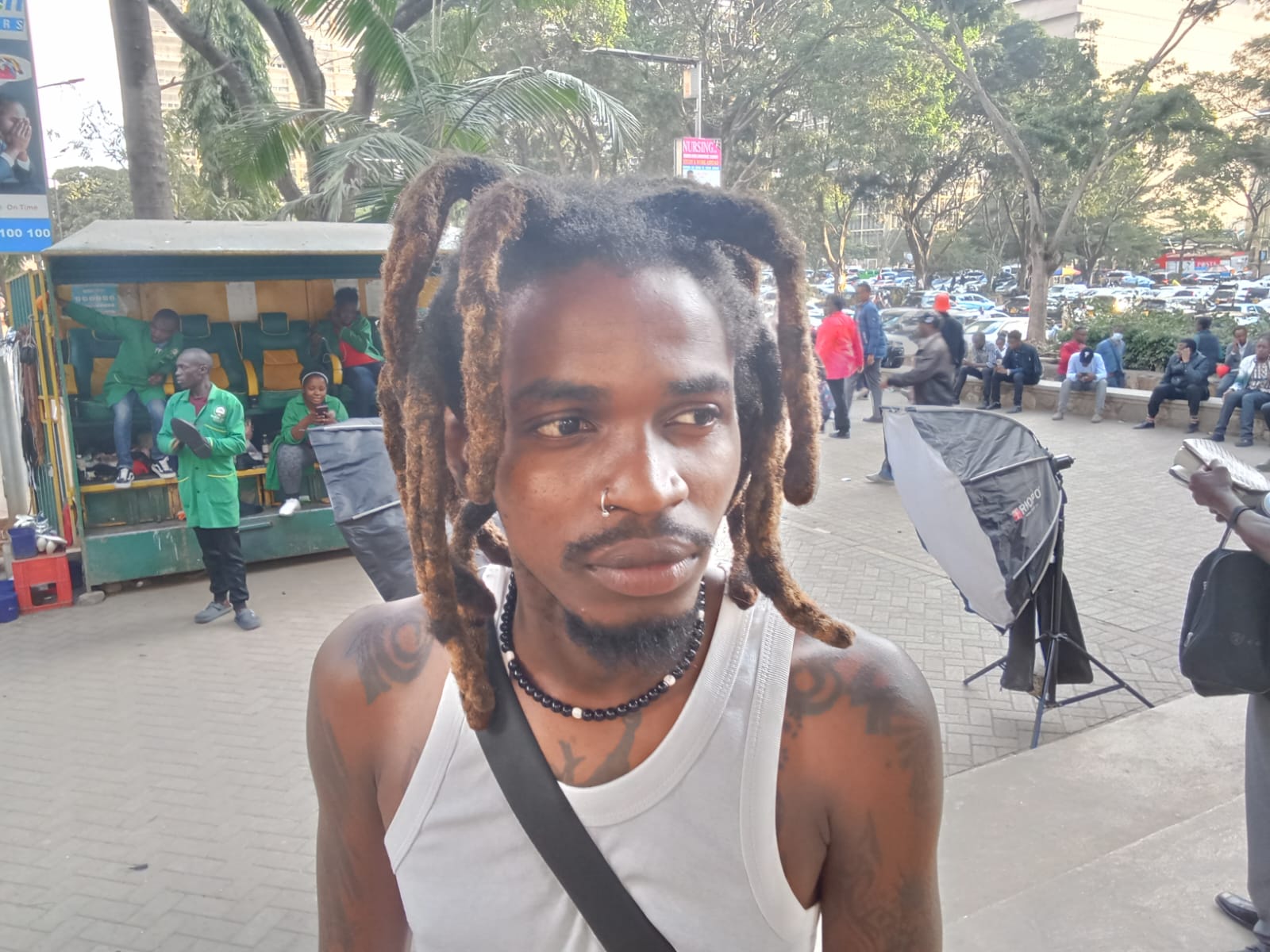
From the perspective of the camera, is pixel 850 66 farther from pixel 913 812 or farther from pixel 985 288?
pixel 985 288

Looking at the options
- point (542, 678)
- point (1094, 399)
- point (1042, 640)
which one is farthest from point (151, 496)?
point (1094, 399)

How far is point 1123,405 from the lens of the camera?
589 inches

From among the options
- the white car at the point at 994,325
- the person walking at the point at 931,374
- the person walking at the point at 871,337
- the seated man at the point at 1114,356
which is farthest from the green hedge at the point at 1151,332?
the person walking at the point at 931,374

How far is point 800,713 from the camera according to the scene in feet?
4.43

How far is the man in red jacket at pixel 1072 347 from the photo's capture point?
50.0ft

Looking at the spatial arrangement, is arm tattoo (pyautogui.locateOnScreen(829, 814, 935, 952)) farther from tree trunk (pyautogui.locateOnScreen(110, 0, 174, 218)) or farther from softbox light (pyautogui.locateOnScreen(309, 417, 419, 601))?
tree trunk (pyautogui.locateOnScreen(110, 0, 174, 218))

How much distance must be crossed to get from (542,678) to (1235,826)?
3714mm

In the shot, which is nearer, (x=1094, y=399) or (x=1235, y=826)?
(x=1235, y=826)

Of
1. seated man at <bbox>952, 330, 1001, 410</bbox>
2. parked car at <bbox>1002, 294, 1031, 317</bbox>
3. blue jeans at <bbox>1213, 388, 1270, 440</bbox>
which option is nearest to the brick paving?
blue jeans at <bbox>1213, 388, 1270, 440</bbox>

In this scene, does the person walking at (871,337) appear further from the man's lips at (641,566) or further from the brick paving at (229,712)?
the man's lips at (641,566)

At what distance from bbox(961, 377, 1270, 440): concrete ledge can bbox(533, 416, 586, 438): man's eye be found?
13.8 m

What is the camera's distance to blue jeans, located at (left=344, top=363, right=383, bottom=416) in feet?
29.4

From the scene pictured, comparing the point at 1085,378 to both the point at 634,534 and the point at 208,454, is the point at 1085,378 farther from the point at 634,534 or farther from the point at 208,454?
the point at 634,534

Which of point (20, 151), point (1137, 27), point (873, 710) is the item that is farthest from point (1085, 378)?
point (1137, 27)
